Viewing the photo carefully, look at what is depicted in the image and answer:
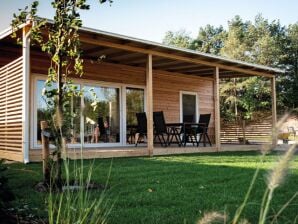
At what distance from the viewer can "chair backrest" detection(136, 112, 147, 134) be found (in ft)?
33.0

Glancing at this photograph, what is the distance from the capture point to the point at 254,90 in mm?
24234

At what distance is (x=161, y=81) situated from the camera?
12750 millimetres

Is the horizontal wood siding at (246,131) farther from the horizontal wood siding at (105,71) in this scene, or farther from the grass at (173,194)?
the grass at (173,194)

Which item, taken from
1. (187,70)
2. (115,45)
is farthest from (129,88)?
(115,45)

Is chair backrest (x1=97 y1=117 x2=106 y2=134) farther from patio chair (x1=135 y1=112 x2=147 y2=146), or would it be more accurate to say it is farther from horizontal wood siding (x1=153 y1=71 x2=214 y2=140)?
horizontal wood siding (x1=153 y1=71 x2=214 y2=140)

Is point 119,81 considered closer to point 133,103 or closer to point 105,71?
point 105,71

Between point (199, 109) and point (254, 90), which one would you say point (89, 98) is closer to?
point (199, 109)

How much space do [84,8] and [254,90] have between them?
21718 millimetres

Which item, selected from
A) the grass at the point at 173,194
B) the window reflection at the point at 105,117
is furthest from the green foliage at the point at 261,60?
the grass at the point at 173,194

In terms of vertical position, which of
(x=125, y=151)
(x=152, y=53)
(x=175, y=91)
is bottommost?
(x=125, y=151)

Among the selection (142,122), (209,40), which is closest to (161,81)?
(142,122)

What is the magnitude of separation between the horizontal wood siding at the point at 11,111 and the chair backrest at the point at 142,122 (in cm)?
333

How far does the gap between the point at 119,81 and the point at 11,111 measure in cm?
392

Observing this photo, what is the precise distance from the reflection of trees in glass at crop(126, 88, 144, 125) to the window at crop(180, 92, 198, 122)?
6.42ft
